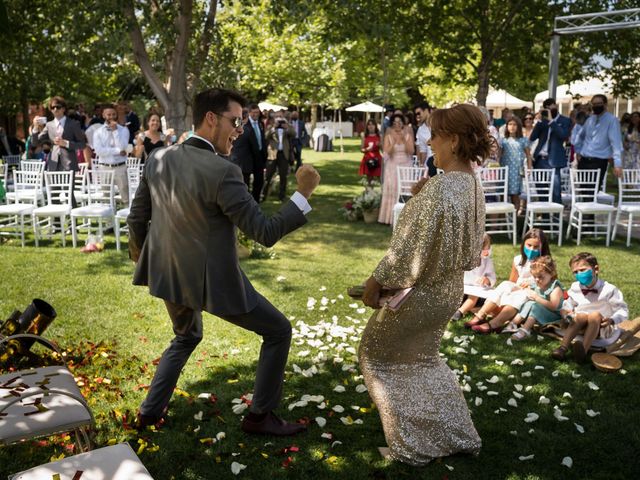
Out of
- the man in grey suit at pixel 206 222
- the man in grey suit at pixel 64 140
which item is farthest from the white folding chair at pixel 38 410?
the man in grey suit at pixel 64 140

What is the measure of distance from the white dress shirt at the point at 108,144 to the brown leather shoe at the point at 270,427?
27.6 feet

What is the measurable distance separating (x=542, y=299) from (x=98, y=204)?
737 centimetres

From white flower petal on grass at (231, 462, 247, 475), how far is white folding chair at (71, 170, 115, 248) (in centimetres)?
699

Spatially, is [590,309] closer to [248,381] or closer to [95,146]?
[248,381]

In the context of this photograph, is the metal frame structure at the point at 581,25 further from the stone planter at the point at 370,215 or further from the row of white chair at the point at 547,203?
the stone planter at the point at 370,215

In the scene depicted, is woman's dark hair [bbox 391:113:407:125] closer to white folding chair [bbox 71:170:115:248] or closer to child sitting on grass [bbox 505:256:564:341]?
white folding chair [bbox 71:170:115:248]

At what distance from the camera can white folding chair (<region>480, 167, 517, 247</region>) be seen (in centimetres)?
1060

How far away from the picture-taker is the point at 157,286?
393cm

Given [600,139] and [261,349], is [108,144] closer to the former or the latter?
[600,139]

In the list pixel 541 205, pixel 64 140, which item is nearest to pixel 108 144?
pixel 64 140

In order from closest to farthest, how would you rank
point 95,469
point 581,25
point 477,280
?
point 95,469
point 477,280
point 581,25

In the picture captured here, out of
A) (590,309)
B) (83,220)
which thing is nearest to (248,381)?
(590,309)

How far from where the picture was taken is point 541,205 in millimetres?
10672

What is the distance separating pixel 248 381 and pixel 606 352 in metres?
3.13
